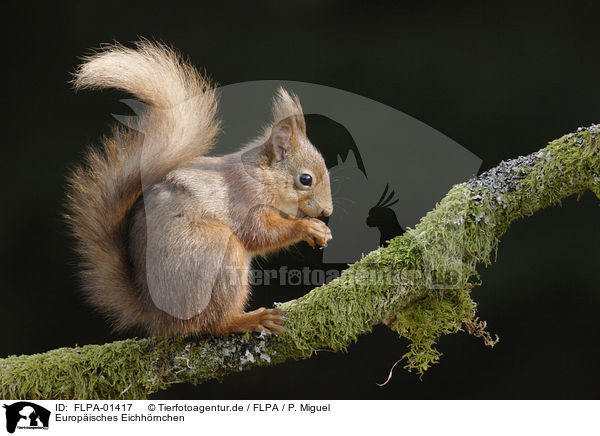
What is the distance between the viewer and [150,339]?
1581mm

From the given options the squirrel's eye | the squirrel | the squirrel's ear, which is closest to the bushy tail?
the squirrel

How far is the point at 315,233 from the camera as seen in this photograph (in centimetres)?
154

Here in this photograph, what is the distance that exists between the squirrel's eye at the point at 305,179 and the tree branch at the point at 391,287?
0.28m

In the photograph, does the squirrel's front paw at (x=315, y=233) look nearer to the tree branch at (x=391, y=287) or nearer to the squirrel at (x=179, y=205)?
the squirrel at (x=179, y=205)

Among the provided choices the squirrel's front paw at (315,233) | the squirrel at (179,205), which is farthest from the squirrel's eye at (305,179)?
the squirrel's front paw at (315,233)

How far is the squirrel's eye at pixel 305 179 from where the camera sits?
159 cm

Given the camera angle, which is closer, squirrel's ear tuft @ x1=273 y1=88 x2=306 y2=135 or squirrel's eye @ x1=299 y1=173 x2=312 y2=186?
squirrel's eye @ x1=299 y1=173 x2=312 y2=186

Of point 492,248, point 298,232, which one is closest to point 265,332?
point 298,232

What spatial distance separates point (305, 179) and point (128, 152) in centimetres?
50

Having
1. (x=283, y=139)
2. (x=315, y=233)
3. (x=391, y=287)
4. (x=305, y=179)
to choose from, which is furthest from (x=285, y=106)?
(x=391, y=287)

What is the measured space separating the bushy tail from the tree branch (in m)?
0.20

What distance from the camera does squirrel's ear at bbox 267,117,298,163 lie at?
1602 millimetres

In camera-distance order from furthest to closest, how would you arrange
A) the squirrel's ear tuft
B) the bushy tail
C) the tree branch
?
the squirrel's ear tuft < the bushy tail < the tree branch

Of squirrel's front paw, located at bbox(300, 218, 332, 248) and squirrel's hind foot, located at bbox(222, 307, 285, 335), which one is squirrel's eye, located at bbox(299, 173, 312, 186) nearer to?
squirrel's front paw, located at bbox(300, 218, 332, 248)
